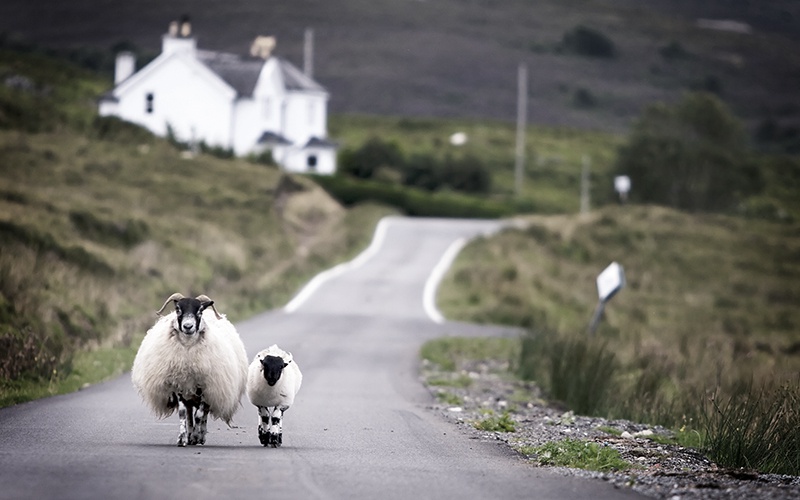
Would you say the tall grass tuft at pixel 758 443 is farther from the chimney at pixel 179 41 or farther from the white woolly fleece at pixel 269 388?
the chimney at pixel 179 41

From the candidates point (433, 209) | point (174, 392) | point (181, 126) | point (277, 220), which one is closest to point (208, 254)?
point (277, 220)

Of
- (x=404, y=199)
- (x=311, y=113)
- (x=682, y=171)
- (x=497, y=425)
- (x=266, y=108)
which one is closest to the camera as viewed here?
(x=497, y=425)

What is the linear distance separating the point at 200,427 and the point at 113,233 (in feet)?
83.6

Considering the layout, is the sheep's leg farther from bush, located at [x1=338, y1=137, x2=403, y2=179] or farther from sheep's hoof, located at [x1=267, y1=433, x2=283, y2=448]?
bush, located at [x1=338, y1=137, x2=403, y2=179]

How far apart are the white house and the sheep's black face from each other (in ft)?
213

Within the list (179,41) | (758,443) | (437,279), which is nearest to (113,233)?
(437,279)

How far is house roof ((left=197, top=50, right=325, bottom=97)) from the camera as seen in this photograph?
270 ft

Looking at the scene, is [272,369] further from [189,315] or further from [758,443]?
[758,443]

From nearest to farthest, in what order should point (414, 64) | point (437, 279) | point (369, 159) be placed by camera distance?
point (437, 279) → point (369, 159) → point (414, 64)

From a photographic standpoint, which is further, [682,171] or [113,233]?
[682,171]

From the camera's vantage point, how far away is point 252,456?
1135 cm

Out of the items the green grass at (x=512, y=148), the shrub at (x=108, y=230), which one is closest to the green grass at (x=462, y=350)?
the shrub at (x=108, y=230)

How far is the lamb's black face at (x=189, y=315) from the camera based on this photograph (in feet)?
39.5

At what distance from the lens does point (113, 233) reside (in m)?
37.0
